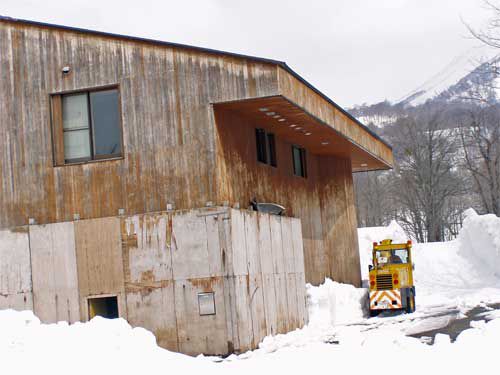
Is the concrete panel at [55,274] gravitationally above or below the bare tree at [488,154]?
below

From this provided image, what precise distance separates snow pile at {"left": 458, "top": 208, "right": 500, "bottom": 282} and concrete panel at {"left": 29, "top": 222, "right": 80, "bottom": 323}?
28343 mm

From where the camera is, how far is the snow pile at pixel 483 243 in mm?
44594

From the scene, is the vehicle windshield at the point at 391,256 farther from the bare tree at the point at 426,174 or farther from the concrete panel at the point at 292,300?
the bare tree at the point at 426,174

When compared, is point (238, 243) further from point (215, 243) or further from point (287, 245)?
point (287, 245)

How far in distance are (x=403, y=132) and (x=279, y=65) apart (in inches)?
2573

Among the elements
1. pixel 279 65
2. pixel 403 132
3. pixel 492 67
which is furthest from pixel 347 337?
pixel 403 132

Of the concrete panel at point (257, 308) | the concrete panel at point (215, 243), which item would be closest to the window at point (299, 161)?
the concrete panel at point (257, 308)

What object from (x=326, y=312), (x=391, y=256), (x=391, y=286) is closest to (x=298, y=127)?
(x=326, y=312)

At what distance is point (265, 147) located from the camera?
24312mm

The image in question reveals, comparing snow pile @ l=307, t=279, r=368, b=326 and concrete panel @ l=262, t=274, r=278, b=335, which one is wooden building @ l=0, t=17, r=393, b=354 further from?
snow pile @ l=307, t=279, r=368, b=326

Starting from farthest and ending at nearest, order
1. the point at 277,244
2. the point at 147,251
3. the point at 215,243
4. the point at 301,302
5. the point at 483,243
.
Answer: the point at 483,243 → the point at 301,302 → the point at 277,244 → the point at 147,251 → the point at 215,243

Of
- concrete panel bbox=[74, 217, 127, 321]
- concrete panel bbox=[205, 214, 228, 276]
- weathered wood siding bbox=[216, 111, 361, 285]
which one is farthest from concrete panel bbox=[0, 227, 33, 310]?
weathered wood siding bbox=[216, 111, 361, 285]

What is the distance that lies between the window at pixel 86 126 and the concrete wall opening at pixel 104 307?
3567mm

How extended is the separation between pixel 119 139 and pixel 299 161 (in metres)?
9.59
